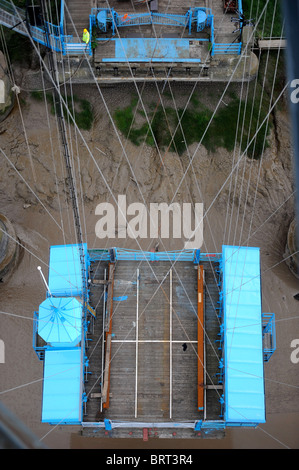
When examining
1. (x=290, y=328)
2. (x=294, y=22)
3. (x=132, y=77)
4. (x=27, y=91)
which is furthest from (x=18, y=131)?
(x=290, y=328)

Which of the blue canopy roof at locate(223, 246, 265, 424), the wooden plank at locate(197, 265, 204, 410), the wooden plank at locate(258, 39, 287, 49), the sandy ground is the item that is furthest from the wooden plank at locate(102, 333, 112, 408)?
the wooden plank at locate(258, 39, 287, 49)

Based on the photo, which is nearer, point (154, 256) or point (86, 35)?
point (154, 256)

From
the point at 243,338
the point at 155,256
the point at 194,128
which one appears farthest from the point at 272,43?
the point at 243,338

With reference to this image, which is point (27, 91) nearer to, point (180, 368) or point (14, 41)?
point (14, 41)

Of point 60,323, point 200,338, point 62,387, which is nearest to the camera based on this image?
point 60,323

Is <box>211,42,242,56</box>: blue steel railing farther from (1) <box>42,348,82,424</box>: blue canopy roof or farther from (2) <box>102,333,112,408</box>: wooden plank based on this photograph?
(1) <box>42,348,82,424</box>: blue canopy roof

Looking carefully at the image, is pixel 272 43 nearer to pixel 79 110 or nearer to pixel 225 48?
pixel 225 48

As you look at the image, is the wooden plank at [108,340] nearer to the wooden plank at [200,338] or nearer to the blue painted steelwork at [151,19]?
the wooden plank at [200,338]
